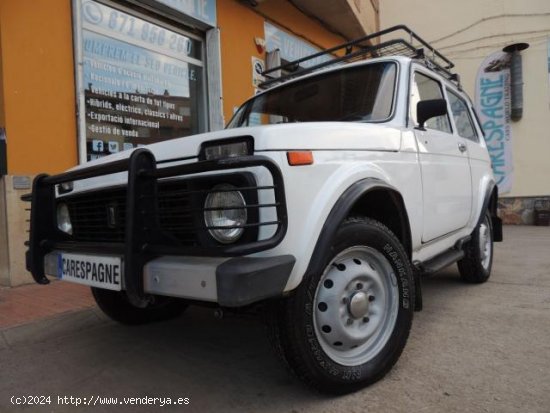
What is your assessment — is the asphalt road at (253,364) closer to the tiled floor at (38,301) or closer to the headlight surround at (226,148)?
the tiled floor at (38,301)

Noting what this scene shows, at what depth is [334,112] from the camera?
3.14 m

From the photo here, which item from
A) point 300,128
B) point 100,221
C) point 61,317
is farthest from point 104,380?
point 300,128

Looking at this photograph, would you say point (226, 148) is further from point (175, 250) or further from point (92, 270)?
point (92, 270)

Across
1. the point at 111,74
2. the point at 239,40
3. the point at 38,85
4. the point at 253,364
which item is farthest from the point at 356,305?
the point at 239,40

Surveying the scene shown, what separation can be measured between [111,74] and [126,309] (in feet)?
11.8

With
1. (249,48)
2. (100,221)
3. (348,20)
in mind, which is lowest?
(100,221)

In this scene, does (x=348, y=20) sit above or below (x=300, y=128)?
above

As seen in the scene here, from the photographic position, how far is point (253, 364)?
2.73 meters

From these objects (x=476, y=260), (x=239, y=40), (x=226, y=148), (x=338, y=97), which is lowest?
(x=476, y=260)

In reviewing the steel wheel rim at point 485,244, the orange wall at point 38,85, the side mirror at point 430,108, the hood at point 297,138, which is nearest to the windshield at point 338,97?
the side mirror at point 430,108

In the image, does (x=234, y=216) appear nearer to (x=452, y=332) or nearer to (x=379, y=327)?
(x=379, y=327)

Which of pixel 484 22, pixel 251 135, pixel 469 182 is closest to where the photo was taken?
pixel 251 135

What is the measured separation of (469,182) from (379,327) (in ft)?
7.15

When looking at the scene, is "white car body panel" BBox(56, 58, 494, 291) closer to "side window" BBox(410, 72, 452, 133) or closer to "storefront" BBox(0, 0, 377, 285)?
"side window" BBox(410, 72, 452, 133)
